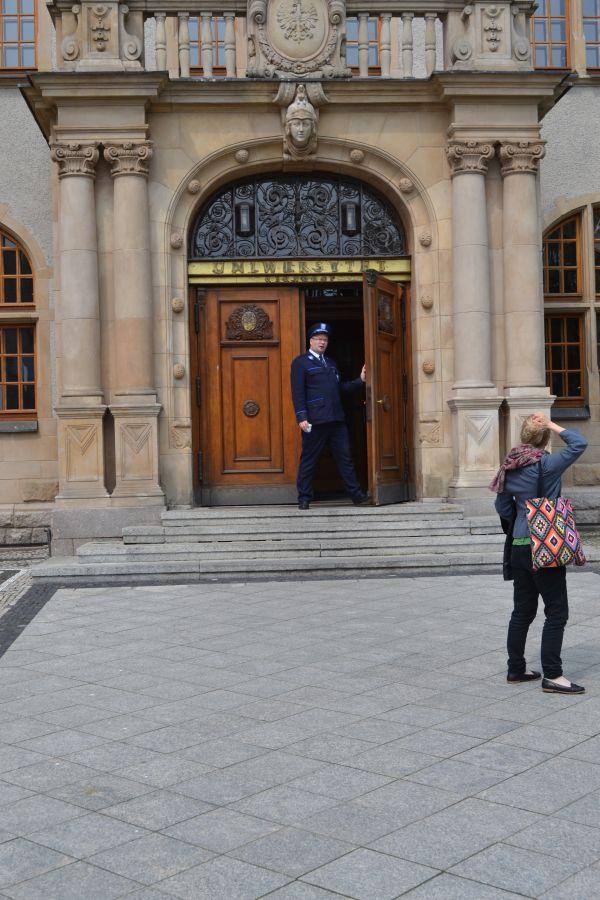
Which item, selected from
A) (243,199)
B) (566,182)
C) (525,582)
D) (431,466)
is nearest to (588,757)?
(525,582)

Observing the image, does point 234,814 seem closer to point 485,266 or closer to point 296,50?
point 485,266

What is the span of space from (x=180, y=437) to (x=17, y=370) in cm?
330

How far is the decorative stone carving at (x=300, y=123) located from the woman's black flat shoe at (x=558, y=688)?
8961mm

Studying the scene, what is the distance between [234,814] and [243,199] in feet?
36.2

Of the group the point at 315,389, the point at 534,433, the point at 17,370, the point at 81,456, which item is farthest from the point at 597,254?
the point at 534,433

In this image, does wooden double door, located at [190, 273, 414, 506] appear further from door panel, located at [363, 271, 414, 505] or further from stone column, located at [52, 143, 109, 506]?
stone column, located at [52, 143, 109, 506]

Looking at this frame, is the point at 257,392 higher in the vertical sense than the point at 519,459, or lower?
higher

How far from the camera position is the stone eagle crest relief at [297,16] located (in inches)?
544

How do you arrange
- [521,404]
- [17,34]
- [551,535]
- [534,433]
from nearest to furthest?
[551,535]
[534,433]
[521,404]
[17,34]

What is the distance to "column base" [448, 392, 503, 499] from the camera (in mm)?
13609

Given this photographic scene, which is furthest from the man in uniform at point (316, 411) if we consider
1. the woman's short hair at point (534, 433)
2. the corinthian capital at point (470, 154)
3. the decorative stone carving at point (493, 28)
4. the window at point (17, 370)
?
the woman's short hair at point (534, 433)

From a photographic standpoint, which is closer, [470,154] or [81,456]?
[81,456]

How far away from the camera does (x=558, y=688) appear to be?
6.59 meters

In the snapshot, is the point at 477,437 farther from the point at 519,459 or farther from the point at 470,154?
the point at 519,459
